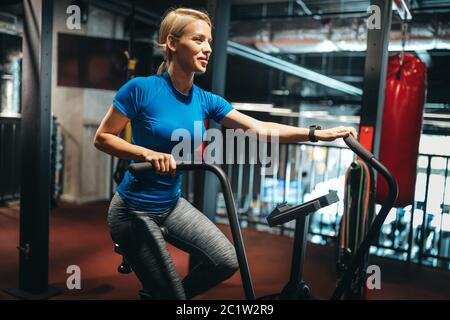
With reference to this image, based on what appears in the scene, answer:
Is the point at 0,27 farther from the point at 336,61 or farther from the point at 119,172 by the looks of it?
the point at 336,61

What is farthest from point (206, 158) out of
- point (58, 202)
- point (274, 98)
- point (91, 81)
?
point (274, 98)

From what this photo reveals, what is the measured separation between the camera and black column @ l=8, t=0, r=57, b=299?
2.73 meters

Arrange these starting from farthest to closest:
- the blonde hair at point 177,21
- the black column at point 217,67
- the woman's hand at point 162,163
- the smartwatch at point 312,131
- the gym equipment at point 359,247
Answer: the black column at point 217,67 < the smartwatch at point 312,131 < the blonde hair at point 177,21 < the gym equipment at point 359,247 < the woman's hand at point 162,163

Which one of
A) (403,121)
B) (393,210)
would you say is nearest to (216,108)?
(403,121)

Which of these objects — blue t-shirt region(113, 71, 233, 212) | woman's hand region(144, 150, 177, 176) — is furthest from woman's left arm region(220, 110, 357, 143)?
woman's hand region(144, 150, 177, 176)

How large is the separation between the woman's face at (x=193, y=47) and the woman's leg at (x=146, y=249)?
63 centimetres

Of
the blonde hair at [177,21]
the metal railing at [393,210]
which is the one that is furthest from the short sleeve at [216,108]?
the metal railing at [393,210]

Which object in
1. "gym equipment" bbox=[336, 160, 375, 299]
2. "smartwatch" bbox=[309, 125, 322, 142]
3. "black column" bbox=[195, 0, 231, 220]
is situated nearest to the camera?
"smartwatch" bbox=[309, 125, 322, 142]

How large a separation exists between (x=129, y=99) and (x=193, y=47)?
0.34m

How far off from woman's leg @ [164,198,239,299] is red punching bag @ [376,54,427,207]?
1.74m

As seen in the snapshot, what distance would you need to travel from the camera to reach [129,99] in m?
1.65

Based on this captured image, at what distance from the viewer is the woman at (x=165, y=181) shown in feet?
5.45

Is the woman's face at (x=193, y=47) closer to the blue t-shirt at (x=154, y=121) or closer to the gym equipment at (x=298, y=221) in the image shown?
the blue t-shirt at (x=154, y=121)

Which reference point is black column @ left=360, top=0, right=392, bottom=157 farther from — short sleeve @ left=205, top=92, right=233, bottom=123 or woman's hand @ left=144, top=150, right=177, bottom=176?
woman's hand @ left=144, top=150, right=177, bottom=176
